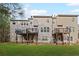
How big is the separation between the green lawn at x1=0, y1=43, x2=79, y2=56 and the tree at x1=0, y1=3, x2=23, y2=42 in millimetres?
113

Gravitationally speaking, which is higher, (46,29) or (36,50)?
(46,29)

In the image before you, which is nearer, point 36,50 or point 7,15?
point 36,50

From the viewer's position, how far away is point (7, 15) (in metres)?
11.9

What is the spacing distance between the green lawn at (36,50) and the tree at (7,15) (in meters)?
0.11

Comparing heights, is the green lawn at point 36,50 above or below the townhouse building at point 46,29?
below

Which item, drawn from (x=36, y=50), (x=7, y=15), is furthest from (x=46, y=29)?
(x=7, y=15)

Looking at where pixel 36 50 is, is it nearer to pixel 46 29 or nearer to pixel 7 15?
pixel 46 29

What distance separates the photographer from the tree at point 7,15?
11.8 m

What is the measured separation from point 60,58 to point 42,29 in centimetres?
41

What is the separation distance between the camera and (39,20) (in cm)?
1180

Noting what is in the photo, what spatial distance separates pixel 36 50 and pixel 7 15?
53 cm

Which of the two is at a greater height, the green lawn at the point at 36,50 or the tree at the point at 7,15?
the tree at the point at 7,15

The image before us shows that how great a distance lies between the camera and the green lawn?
11.8m

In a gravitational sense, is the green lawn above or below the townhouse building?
below
